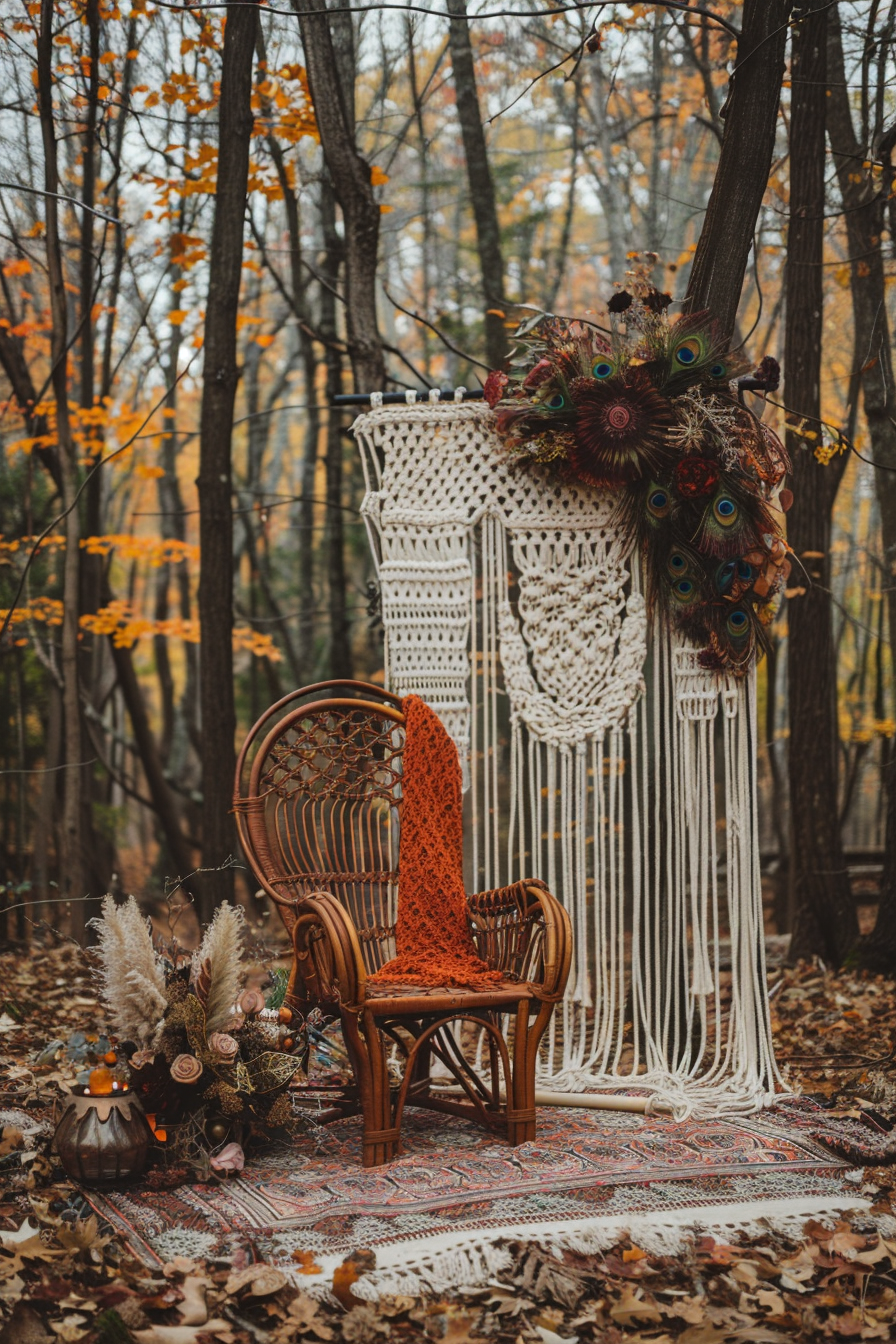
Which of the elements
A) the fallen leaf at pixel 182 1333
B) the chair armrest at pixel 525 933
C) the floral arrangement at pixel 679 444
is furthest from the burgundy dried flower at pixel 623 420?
the fallen leaf at pixel 182 1333

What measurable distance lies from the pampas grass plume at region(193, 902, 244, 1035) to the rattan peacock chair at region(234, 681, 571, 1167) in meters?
0.21

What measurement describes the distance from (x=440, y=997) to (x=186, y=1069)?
1.88 feet

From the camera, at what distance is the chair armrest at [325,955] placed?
2500 mm

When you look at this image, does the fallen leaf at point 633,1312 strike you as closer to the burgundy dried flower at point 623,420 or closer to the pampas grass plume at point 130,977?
the pampas grass plume at point 130,977

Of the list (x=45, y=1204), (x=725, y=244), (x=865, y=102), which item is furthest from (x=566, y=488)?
(x=865, y=102)

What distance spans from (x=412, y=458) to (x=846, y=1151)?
215cm

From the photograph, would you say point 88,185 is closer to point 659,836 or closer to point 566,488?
point 566,488

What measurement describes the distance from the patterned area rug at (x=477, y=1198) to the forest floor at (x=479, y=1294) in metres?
0.05

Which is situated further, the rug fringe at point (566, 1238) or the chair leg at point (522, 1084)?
the chair leg at point (522, 1084)

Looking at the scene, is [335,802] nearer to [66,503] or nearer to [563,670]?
[563,670]

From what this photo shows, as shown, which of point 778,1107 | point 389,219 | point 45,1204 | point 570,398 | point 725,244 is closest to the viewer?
point 45,1204

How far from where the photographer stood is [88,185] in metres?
6.27

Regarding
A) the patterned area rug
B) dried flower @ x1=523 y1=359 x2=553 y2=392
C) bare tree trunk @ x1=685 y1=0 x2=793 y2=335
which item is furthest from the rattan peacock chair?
bare tree trunk @ x1=685 y1=0 x2=793 y2=335

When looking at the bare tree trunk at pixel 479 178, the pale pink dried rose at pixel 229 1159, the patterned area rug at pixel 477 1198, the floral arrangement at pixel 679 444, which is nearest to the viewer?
the patterned area rug at pixel 477 1198
